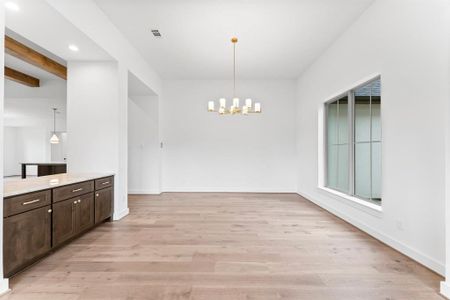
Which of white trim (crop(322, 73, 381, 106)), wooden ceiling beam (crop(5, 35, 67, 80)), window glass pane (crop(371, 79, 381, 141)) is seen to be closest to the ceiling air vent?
wooden ceiling beam (crop(5, 35, 67, 80))

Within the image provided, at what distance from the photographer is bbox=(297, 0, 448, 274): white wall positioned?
7.89ft

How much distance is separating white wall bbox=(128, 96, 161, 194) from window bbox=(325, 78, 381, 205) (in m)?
4.29

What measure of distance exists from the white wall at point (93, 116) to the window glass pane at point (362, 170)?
3953 mm

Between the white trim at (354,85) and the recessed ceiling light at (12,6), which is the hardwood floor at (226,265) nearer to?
the white trim at (354,85)

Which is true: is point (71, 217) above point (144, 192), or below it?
above

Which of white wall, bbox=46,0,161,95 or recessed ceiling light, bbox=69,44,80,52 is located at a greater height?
white wall, bbox=46,0,161,95

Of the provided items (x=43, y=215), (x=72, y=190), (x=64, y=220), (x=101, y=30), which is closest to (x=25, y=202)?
(x=43, y=215)

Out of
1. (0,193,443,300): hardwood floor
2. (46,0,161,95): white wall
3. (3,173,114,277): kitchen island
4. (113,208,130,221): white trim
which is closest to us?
(0,193,443,300): hardwood floor

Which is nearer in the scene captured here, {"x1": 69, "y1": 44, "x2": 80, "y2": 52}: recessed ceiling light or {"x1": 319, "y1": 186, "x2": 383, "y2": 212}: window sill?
{"x1": 319, "y1": 186, "x2": 383, "y2": 212}: window sill

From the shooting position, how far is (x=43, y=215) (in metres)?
2.66

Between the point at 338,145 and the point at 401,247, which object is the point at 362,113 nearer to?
the point at 338,145

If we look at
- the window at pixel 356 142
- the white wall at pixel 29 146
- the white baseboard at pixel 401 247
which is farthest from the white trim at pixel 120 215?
the white wall at pixel 29 146

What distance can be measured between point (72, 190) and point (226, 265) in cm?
213

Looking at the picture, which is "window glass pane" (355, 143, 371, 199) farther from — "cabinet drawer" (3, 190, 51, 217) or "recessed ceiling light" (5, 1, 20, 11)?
"recessed ceiling light" (5, 1, 20, 11)
